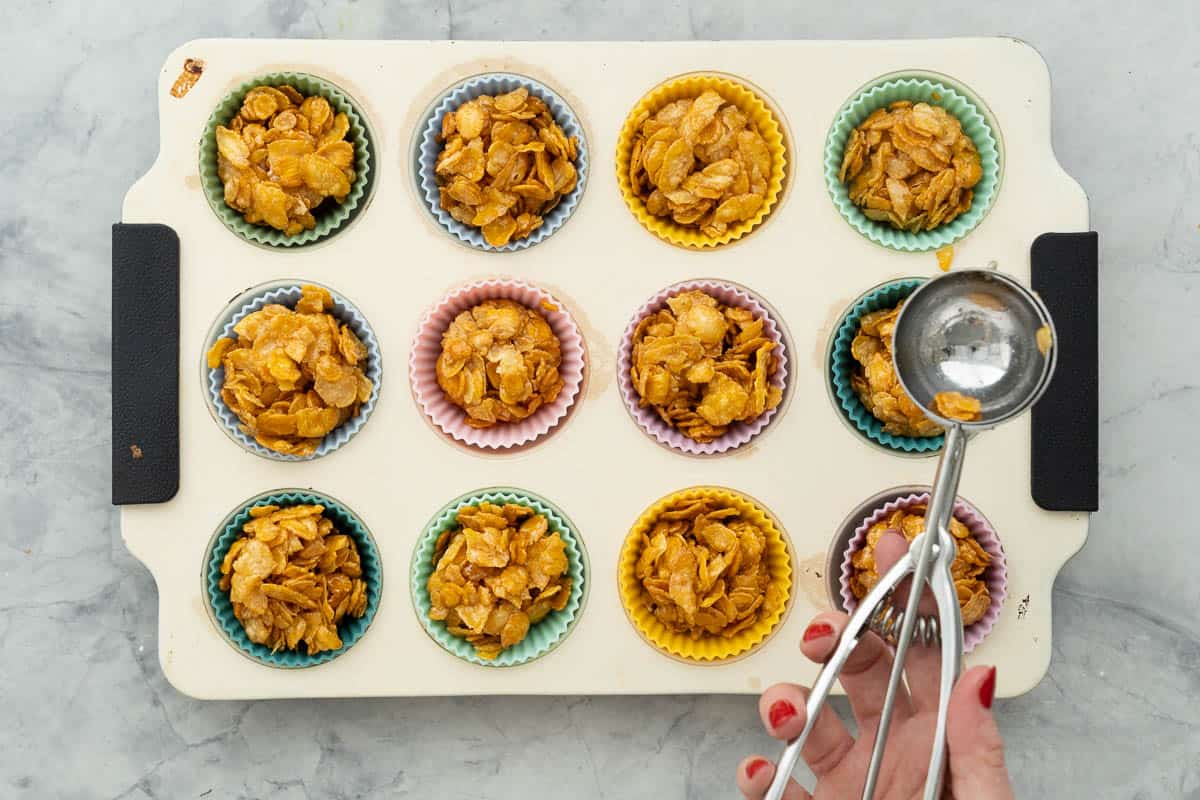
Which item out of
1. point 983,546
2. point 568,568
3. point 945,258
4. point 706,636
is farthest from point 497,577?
point 945,258

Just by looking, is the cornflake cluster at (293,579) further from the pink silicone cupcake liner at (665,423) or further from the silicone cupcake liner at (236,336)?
the pink silicone cupcake liner at (665,423)

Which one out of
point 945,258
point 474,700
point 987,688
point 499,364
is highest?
point 945,258

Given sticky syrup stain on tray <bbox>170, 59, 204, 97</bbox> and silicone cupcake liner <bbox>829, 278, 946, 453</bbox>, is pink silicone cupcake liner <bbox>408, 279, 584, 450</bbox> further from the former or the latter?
sticky syrup stain on tray <bbox>170, 59, 204, 97</bbox>

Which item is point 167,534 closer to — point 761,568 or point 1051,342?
point 761,568

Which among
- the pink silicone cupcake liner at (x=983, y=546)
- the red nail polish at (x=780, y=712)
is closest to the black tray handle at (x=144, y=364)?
the red nail polish at (x=780, y=712)

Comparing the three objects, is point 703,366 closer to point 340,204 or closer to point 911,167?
point 911,167

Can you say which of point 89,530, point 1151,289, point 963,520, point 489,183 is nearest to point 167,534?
point 89,530
